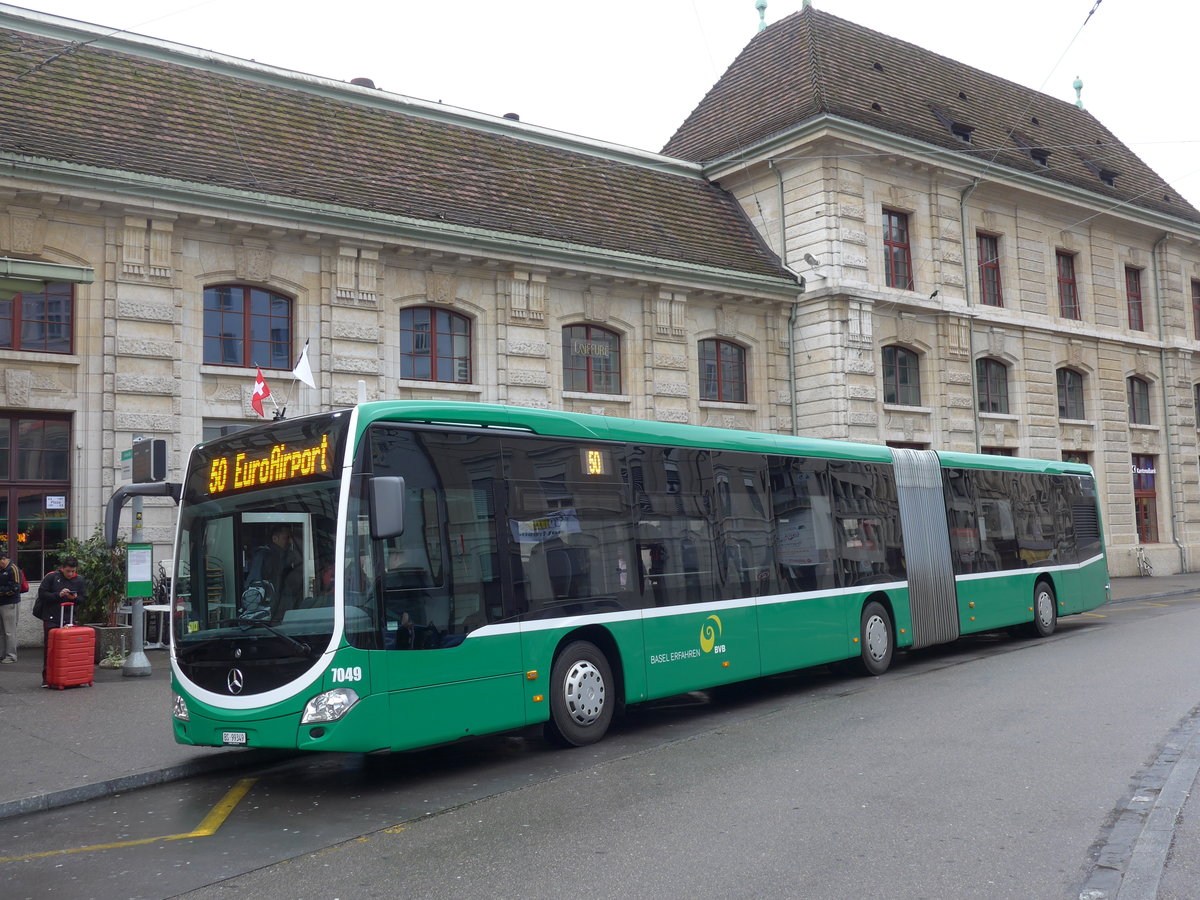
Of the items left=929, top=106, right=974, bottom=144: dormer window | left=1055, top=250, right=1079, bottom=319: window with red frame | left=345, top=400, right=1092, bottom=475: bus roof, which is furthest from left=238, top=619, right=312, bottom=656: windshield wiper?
left=1055, top=250, right=1079, bottom=319: window with red frame

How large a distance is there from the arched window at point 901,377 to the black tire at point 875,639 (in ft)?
44.2

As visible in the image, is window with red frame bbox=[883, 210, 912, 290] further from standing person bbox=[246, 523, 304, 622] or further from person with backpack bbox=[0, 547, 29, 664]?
standing person bbox=[246, 523, 304, 622]

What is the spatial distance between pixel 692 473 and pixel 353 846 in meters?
5.85

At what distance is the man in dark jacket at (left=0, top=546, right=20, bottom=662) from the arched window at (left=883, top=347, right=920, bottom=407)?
19.3 metres

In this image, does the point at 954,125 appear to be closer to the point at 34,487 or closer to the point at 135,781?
the point at 34,487

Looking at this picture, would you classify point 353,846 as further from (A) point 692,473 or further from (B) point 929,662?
(B) point 929,662

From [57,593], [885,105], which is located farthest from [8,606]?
[885,105]

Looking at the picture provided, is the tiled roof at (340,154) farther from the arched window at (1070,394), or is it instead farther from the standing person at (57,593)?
the arched window at (1070,394)

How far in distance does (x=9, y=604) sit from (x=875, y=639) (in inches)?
447

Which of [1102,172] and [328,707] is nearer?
[328,707]

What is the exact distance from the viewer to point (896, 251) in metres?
Answer: 27.8

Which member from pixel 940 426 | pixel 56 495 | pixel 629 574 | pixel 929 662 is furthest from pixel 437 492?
pixel 940 426

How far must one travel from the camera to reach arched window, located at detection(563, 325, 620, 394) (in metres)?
22.8

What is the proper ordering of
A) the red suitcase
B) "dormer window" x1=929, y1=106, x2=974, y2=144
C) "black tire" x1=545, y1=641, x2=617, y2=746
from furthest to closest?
"dormer window" x1=929, y1=106, x2=974, y2=144, the red suitcase, "black tire" x1=545, y1=641, x2=617, y2=746
